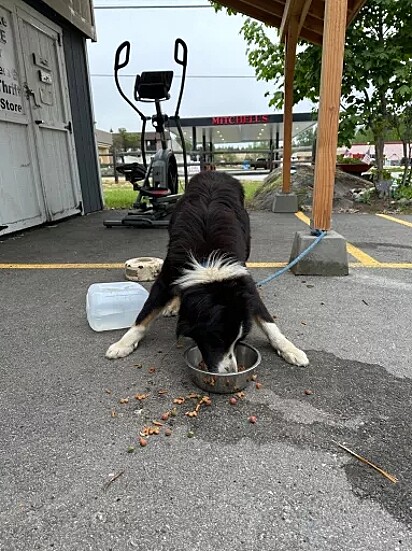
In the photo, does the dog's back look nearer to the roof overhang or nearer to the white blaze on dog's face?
the white blaze on dog's face

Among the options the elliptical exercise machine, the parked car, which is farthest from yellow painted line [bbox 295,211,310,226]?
the parked car

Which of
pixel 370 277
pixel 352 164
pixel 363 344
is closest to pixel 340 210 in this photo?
pixel 352 164

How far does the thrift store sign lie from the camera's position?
530cm

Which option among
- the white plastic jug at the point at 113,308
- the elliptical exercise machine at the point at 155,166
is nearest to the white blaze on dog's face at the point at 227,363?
the white plastic jug at the point at 113,308

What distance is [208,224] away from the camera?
2.13 metres

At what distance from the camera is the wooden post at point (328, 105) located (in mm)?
3125

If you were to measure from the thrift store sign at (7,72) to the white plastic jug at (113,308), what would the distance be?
4096mm

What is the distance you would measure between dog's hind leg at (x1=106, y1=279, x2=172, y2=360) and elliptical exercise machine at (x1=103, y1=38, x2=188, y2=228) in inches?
140

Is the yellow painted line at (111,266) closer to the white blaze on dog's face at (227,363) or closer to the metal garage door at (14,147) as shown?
the metal garage door at (14,147)

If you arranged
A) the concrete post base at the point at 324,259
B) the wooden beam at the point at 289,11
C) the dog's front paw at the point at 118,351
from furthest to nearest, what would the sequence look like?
the wooden beam at the point at 289,11 < the concrete post base at the point at 324,259 < the dog's front paw at the point at 118,351

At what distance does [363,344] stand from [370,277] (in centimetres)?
137

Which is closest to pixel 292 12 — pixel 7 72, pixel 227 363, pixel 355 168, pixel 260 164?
pixel 7 72

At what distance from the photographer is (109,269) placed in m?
3.96

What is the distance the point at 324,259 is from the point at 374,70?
567 centimetres
